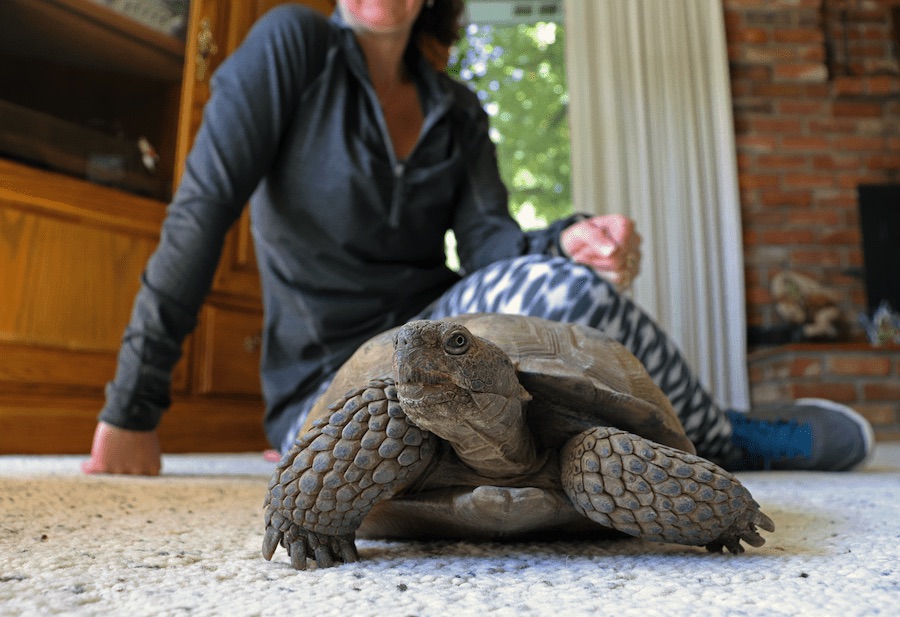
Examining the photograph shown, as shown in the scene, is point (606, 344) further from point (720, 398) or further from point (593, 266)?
point (720, 398)

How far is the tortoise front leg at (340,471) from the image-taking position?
0.53 m

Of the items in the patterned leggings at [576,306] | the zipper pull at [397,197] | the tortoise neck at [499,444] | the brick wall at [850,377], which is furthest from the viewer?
the brick wall at [850,377]

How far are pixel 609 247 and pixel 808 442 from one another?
0.65 m

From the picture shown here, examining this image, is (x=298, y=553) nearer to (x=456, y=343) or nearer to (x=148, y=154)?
(x=456, y=343)

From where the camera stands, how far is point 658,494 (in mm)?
531

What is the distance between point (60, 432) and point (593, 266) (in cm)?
125

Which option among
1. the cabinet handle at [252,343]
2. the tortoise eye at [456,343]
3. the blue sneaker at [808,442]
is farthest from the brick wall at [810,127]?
the tortoise eye at [456,343]

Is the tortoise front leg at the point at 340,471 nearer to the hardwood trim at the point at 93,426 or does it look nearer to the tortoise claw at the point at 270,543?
the tortoise claw at the point at 270,543

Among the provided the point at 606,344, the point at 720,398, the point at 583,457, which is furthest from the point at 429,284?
the point at 720,398

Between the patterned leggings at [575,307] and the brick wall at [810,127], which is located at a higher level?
the brick wall at [810,127]

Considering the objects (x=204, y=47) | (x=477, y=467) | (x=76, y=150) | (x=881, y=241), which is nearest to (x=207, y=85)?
(x=204, y=47)

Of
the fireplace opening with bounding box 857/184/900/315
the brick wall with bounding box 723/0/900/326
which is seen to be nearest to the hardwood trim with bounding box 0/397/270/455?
the brick wall with bounding box 723/0/900/326

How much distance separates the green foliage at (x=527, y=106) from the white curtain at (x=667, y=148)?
40 centimetres

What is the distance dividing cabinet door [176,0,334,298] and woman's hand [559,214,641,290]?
1208 millimetres
